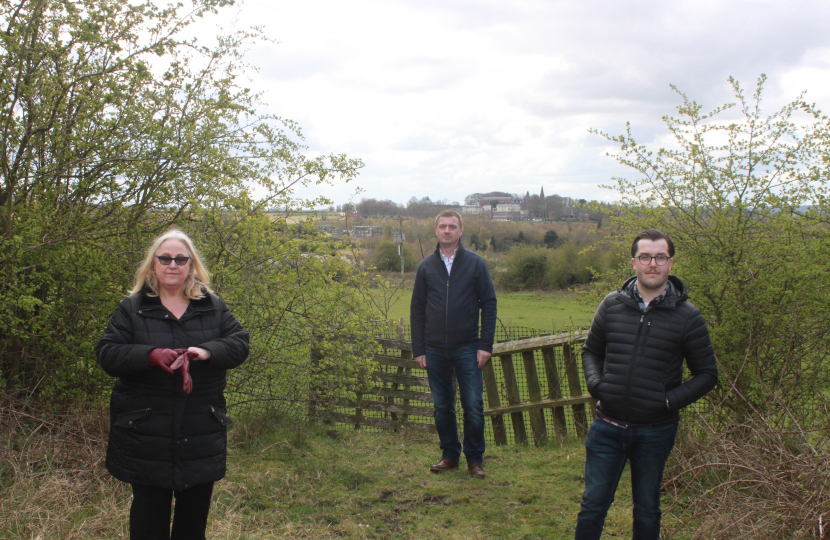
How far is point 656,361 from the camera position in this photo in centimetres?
265

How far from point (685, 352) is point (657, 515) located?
2.57ft

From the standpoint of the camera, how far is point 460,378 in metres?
4.38

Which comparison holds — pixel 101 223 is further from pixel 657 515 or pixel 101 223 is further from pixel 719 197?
pixel 719 197

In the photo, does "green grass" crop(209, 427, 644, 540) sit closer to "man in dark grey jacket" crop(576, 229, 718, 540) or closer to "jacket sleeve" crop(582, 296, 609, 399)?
"man in dark grey jacket" crop(576, 229, 718, 540)

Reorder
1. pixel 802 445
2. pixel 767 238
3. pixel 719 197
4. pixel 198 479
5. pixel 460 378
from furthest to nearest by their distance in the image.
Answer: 1. pixel 460 378
2. pixel 719 197
3. pixel 767 238
4. pixel 802 445
5. pixel 198 479

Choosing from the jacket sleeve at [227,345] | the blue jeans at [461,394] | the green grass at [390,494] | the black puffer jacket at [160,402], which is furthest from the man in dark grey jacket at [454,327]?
the black puffer jacket at [160,402]

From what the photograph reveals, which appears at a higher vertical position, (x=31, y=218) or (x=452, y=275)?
(x=31, y=218)

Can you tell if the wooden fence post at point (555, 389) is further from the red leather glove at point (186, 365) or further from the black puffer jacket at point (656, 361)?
the red leather glove at point (186, 365)

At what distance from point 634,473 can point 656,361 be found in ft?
1.84

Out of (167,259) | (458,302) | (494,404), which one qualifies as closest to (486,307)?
(458,302)

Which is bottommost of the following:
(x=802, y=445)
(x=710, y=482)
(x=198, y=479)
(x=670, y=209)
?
(x=710, y=482)

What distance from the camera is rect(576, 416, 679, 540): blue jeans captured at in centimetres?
269

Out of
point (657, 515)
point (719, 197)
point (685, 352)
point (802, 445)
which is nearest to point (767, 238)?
point (719, 197)

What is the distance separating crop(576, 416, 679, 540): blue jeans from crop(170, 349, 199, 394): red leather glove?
1.88 m
